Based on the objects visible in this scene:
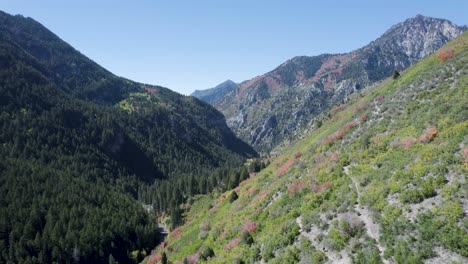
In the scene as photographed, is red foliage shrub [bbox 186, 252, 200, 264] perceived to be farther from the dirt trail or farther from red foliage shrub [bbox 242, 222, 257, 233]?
the dirt trail

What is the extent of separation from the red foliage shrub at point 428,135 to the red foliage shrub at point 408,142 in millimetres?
709

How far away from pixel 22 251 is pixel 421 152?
89258 millimetres

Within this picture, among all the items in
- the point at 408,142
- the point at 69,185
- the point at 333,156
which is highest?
the point at 69,185

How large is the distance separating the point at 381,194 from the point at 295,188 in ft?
38.9

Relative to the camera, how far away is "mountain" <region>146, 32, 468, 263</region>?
21875 mm

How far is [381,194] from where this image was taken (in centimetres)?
2628

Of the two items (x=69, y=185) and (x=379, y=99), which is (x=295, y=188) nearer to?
(x=379, y=99)

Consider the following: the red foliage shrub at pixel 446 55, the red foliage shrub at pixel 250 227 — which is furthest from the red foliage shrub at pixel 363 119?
the red foliage shrub at pixel 250 227

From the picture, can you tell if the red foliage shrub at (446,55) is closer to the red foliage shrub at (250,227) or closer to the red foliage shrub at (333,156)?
A: the red foliage shrub at (333,156)

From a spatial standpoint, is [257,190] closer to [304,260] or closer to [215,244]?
[215,244]

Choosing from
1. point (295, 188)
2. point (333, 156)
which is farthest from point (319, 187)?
point (333, 156)

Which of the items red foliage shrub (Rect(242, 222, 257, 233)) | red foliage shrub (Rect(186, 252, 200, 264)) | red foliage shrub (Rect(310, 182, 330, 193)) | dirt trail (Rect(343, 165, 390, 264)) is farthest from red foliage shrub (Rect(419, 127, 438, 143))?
red foliage shrub (Rect(186, 252, 200, 264))

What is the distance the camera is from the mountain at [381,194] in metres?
21.9

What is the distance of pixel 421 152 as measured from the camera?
28.4m
